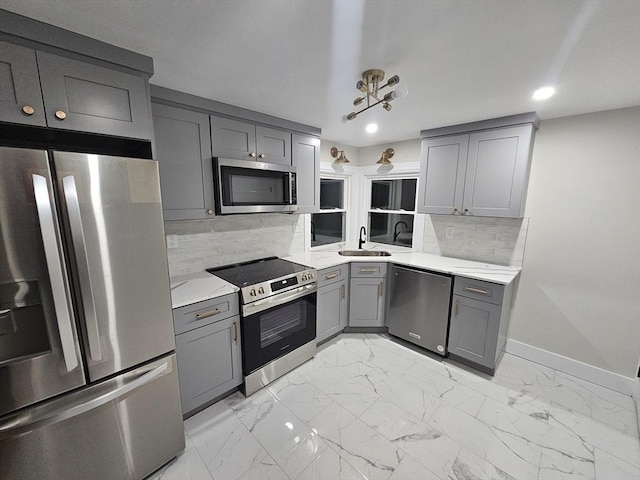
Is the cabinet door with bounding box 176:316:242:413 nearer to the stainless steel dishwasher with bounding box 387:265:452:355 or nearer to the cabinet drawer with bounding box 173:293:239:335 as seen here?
the cabinet drawer with bounding box 173:293:239:335

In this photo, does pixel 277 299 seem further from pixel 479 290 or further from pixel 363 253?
pixel 479 290

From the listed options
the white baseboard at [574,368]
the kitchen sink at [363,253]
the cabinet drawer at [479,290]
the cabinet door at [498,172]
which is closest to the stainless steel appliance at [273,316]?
the kitchen sink at [363,253]

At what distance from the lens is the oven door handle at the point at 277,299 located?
6.61ft

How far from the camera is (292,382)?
7.59ft

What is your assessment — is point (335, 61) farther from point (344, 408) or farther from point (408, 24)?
point (344, 408)

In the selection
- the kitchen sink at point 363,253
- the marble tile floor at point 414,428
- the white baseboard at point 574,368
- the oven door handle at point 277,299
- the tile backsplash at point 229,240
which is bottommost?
the marble tile floor at point 414,428

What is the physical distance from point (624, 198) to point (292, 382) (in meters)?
3.18

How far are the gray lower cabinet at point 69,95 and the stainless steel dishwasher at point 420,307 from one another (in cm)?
Result: 251

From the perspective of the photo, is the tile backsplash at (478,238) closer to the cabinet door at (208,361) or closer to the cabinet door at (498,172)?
the cabinet door at (498,172)

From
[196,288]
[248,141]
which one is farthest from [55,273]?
[248,141]

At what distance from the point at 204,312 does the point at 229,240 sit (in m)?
0.90

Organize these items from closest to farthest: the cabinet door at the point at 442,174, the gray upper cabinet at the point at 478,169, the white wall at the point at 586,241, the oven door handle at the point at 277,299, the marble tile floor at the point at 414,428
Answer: the marble tile floor at the point at 414,428, the oven door handle at the point at 277,299, the white wall at the point at 586,241, the gray upper cabinet at the point at 478,169, the cabinet door at the point at 442,174

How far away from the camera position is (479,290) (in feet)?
7.68

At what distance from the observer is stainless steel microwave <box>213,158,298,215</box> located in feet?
6.85
